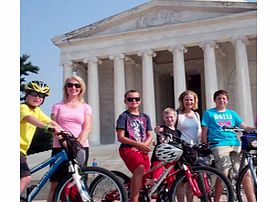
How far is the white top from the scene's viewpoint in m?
7.33

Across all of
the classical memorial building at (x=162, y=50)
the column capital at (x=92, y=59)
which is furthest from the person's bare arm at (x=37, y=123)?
the column capital at (x=92, y=59)

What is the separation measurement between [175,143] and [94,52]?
28.6 metres

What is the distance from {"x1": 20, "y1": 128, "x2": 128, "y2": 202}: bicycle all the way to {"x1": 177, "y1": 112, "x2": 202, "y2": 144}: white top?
2324mm

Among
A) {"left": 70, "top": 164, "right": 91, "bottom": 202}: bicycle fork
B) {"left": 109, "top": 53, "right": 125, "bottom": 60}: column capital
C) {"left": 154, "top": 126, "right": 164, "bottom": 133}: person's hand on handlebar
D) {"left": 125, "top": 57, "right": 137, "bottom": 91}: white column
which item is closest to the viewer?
{"left": 70, "top": 164, "right": 91, "bottom": 202}: bicycle fork

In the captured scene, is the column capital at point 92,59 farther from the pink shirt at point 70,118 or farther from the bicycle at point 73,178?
the bicycle at point 73,178

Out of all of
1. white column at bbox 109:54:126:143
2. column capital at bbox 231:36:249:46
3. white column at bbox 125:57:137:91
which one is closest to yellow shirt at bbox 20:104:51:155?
column capital at bbox 231:36:249:46

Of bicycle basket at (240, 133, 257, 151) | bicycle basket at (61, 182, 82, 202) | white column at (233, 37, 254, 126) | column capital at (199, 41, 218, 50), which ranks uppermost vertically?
column capital at (199, 41, 218, 50)

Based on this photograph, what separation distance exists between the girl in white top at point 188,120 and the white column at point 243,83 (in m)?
23.2

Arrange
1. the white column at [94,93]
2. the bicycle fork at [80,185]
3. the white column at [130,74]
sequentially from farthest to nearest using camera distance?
1. the white column at [130,74]
2. the white column at [94,93]
3. the bicycle fork at [80,185]

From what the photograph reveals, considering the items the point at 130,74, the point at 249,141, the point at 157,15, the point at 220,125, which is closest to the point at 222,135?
the point at 220,125

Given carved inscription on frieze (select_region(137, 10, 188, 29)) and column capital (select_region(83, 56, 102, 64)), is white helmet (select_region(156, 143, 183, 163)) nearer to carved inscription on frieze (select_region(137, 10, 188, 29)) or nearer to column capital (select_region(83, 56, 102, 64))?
carved inscription on frieze (select_region(137, 10, 188, 29))

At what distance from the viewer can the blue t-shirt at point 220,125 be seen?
23.8 feet

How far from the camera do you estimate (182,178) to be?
5.79 meters
